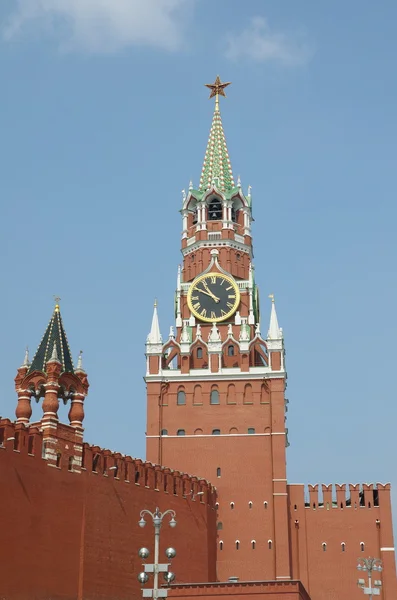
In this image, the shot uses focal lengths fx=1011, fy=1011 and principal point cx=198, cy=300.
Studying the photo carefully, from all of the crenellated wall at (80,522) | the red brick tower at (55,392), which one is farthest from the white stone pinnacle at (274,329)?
the red brick tower at (55,392)

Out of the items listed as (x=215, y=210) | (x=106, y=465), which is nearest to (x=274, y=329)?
(x=215, y=210)

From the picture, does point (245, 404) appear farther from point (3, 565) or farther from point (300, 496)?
point (3, 565)

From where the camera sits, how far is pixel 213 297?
66.1m

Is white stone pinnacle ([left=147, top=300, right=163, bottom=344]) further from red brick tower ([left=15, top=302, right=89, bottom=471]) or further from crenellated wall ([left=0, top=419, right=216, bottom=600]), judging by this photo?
red brick tower ([left=15, top=302, right=89, bottom=471])

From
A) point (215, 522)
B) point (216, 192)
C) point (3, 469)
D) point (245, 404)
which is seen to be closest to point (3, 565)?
point (3, 469)

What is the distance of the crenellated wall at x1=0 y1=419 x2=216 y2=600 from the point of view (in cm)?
4066

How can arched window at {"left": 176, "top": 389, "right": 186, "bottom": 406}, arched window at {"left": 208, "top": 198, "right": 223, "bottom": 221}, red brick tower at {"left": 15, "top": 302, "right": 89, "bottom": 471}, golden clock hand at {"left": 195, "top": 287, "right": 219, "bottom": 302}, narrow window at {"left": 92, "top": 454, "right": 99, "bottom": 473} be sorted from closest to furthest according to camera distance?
red brick tower at {"left": 15, "top": 302, "right": 89, "bottom": 471} → narrow window at {"left": 92, "top": 454, "right": 99, "bottom": 473} → arched window at {"left": 176, "top": 389, "right": 186, "bottom": 406} → golden clock hand at {"left": 195, "top": 287, "right": 219, "bottom": 302} → arched window at {"left": 208, "top": 198, "right": 223, "bottom": 221}

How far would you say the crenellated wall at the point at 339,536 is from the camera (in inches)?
2328

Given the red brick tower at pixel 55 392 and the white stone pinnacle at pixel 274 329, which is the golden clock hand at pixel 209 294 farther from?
the red brick tower at pixel 55 392

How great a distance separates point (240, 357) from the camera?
63.3m

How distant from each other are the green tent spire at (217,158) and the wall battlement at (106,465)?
73.2ft

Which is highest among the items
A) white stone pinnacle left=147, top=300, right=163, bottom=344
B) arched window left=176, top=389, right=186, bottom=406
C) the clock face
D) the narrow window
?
the clock face

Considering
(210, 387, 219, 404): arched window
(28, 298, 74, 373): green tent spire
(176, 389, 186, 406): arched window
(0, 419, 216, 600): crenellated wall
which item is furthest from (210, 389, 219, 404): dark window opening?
(28, 298, 74, 373): green tent spire

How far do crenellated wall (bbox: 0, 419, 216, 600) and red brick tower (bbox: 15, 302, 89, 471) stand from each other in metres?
0.53
